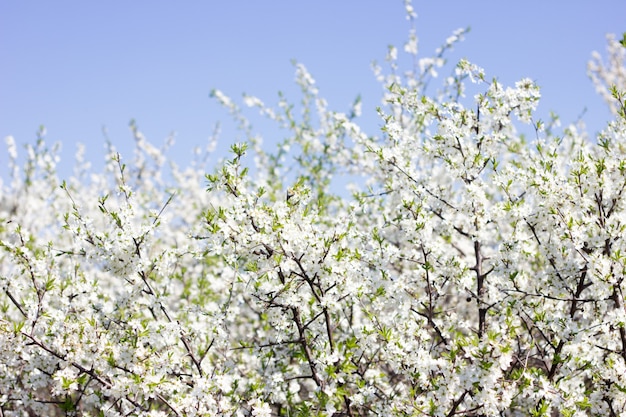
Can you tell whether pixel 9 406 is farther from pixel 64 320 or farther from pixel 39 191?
pixel 39 191

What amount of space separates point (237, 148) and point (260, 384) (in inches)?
Answer: 84.9

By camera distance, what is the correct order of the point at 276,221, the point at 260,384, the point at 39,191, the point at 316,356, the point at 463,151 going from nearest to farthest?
the point at 276,221 < the point at 316,356 < the point at 260,384 < the point at 463,151 < the point at 39,191

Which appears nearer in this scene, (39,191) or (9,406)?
(9,406)

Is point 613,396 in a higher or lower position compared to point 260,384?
lower

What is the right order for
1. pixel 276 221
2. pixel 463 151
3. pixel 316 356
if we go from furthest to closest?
pixel 463 151 → pixel 316 356 → pixel 276 221

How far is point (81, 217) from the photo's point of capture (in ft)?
14.9

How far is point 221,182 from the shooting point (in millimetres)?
4547

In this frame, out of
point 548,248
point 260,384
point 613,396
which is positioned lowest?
point 613,396

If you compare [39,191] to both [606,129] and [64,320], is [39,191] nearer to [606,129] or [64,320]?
[64,320]

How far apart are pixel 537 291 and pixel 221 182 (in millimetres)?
2797

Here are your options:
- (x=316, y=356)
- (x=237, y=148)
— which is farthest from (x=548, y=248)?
(x=237, y=148)

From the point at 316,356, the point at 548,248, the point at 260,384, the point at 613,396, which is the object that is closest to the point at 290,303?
the point at 316,356

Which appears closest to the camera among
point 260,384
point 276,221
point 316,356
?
point 276,221

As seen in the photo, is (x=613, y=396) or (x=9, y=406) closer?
(x=613, y=396)
